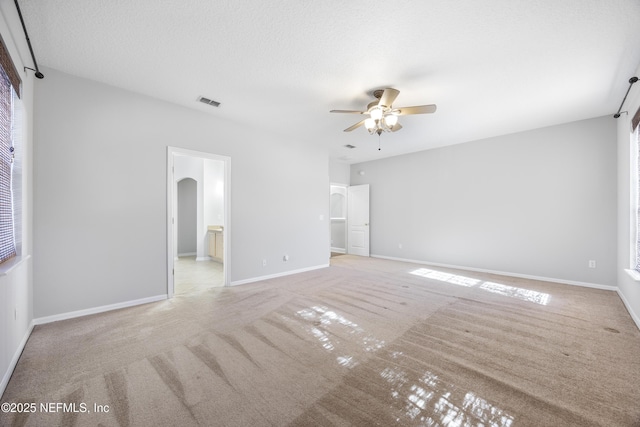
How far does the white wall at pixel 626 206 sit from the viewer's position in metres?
3.10

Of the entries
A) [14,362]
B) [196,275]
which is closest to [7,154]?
[14,362]

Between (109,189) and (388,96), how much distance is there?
364cm

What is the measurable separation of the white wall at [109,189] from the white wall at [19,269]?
0.16 meters

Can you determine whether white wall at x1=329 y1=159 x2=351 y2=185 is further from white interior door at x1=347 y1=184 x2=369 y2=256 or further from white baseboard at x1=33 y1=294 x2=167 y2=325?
white baseboard at x1=33 y1=294 x2=167 y2=325

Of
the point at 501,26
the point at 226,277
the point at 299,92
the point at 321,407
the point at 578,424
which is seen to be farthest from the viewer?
the point at 226,277

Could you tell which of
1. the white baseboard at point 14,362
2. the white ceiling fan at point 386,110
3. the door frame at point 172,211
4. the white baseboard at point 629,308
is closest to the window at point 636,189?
the white baseboard at point 629,308

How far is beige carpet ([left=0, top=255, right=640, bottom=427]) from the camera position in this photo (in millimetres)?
1595

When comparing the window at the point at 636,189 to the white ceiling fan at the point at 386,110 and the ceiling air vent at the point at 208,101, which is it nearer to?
the white ceiling fan at the point at 386,110

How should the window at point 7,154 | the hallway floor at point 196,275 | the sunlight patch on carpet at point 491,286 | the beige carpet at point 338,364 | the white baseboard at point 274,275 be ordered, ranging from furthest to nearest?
1. the white baseboard at point 274,275
2. the hallway floor at point 196,275
3. the sunlight patch on carpet at point 491,286
4. the window at point 7,154
5. the beige carpet at point 338,364

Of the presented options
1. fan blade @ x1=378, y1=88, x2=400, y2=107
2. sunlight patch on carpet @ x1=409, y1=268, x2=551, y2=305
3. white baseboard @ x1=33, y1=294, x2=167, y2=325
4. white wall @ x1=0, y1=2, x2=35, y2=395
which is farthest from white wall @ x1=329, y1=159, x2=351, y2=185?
white wall @ x1=0, y1=2, x2=35, y2=395

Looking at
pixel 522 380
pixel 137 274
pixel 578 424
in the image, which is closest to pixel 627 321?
pixel 522 380

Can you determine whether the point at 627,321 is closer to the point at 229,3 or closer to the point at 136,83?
the point at 229,3

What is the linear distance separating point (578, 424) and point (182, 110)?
5091 millimetres

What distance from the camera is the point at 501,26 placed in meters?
2.23
